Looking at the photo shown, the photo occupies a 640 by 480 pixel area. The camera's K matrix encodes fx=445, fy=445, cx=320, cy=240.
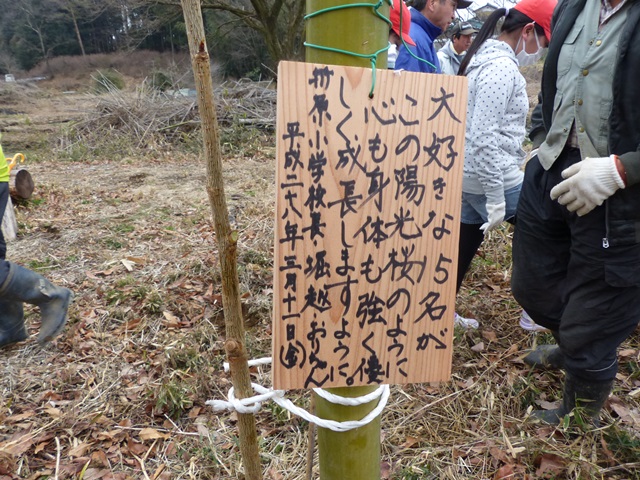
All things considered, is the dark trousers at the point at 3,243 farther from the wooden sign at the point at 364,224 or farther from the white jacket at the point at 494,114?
the white jacket at the point at 494,114

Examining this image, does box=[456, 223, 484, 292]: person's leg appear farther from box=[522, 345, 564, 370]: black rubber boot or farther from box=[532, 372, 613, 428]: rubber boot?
box=[532, 372, 613, 428]: rubber boot

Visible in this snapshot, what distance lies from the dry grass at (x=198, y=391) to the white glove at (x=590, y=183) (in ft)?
3.19

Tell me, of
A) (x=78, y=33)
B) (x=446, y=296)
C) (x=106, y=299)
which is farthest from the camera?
(x=78, y=33)

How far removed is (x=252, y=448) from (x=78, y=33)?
110 ft

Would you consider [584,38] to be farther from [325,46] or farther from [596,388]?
[596,388]

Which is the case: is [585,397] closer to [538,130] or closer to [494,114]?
[538,130]

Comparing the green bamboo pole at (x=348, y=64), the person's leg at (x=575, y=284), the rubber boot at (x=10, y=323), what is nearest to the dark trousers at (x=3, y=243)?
the rubber boot at (x=10, y=323)

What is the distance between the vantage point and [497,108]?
2.09 meters

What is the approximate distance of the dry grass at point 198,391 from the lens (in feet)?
5.93

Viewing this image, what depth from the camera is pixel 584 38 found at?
60.2 inches

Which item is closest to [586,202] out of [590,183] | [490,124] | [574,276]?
[590,183]

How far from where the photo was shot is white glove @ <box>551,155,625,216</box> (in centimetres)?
140

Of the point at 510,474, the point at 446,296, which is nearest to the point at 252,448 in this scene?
the point at 446,296

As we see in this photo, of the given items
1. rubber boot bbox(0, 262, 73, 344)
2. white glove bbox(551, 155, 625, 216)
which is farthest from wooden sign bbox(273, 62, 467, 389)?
rubber boot bbox(0, 262, 73, 344)
